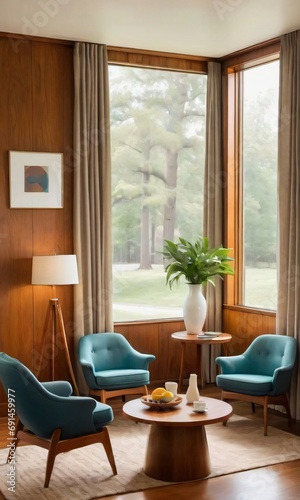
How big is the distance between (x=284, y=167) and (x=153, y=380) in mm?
2563

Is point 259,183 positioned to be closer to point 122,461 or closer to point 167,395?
point 167,395

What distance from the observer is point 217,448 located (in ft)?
18.3

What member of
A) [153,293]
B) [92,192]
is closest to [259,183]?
[153,293]

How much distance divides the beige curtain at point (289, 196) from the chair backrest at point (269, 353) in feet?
0.42

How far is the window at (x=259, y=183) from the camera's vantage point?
7.04 m

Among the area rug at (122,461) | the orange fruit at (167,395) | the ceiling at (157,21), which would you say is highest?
the ceiling at (157,21)

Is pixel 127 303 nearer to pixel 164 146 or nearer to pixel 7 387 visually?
pixel 164 146

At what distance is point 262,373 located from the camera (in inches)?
256

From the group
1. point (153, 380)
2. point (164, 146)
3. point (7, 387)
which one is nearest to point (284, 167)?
point (164, 146)

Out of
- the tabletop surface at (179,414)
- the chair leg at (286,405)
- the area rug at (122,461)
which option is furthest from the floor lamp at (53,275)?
the chair leg at (286,405)

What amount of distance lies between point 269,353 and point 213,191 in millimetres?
1939

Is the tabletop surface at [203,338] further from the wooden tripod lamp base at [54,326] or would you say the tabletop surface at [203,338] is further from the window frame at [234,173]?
the wooden tripod lamp base at [54,326]

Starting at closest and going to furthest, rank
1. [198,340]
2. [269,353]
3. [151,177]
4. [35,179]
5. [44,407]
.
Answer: [44,407]
[269,353]
[35,179]
[198,340]
[151,177]

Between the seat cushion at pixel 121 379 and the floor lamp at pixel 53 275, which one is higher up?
the floor lamp at pixel 53 275
